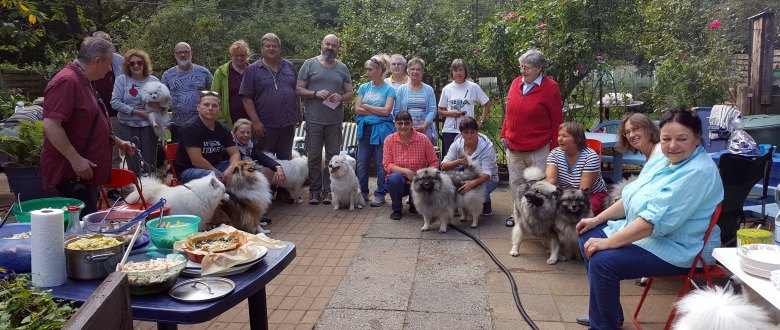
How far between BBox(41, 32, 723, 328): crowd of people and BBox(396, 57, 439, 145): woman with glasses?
0.05 feet

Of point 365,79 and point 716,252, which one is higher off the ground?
point 365,79

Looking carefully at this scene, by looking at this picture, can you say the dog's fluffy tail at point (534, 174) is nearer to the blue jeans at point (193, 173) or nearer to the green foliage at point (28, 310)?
the blue jeans at point (193, 173)

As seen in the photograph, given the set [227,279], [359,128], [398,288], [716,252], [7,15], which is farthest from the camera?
[7,15]

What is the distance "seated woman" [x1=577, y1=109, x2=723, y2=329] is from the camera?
260 cm

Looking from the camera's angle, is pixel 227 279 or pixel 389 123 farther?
pixel 389 123

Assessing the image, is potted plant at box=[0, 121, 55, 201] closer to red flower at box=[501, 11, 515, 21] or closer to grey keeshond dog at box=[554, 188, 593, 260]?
grey keeshond dog at box=[554, 188, 593, 260]

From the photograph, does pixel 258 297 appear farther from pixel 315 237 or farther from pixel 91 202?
pixel 315 237

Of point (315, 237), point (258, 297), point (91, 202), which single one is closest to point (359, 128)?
point (315, 237)

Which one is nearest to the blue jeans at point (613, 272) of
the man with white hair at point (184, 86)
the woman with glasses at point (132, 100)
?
the woman with glasses at point (132, 100)

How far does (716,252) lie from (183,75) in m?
5.23

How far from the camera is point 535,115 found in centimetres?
508

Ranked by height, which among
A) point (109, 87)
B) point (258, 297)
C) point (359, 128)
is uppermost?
point (109, 87)

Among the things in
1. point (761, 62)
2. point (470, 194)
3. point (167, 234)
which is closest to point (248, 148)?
point (470, 194)

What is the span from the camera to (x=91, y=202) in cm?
357
